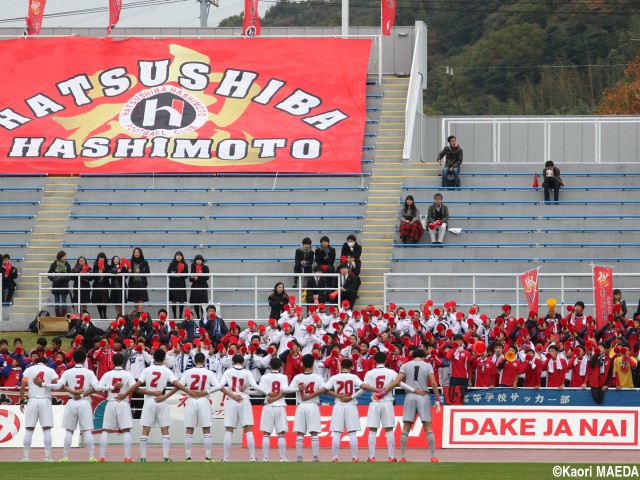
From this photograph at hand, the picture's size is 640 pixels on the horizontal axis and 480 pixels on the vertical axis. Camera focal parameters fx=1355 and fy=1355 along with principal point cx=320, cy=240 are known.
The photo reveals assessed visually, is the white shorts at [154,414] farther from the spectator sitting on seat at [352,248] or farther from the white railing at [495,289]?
the spectator sitting on seat at [352,248]

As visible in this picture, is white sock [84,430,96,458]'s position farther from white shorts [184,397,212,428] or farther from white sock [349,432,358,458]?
white sock [349,432,358,458]

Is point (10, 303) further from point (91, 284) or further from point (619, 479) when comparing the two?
point (619, 479)

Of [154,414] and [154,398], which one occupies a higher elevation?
[154,398]

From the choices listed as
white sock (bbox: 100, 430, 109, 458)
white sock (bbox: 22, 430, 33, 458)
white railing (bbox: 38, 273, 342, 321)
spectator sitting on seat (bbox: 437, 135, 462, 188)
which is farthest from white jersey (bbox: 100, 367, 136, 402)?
spectator sitting on seat (bbox: 437, 135, 462, 188)

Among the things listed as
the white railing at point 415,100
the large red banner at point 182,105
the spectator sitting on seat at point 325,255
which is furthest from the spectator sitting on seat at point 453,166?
the spectator sitting on seat at point 325,255

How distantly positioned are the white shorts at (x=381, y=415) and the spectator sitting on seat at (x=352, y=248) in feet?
27.5

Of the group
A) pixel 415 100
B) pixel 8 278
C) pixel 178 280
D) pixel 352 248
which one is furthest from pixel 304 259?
pixel 415 100

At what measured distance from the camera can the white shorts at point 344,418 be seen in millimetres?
21031

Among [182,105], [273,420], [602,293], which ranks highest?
[182,105]

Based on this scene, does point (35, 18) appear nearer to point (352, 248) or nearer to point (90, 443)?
point (352, 248)

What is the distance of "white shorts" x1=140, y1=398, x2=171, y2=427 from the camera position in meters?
21.2

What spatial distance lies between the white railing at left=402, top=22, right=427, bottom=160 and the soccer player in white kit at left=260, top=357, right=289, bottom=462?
13581 mm

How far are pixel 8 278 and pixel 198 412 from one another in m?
10.0

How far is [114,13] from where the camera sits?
38.0 metres
